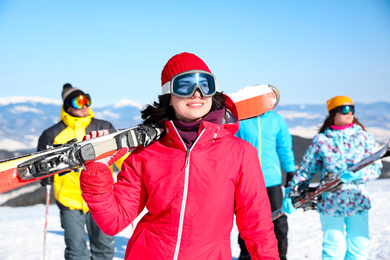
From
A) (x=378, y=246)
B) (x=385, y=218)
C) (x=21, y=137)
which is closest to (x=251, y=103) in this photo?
(x=378, y=246)

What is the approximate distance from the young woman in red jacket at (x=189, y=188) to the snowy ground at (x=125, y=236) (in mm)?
3356

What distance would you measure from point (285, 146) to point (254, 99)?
1.83 metres

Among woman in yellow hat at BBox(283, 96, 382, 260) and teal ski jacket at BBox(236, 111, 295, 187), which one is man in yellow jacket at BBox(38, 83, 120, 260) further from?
woman in yellow hat at BBox(283, 96, 382, 260)

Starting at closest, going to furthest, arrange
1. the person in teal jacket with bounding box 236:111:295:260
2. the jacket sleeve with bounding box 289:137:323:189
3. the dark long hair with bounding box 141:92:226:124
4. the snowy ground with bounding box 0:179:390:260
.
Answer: the dark long hair with bounding box 141:92:226:124, the jacket sleeve with bounding box 289:137:323:189, the person in teal jacket with bounding box 236:111:295:260, the snowy ground with bounding box 0:179:390:260

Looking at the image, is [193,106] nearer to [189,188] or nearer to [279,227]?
[189,188]

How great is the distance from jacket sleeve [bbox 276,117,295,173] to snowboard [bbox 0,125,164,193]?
2796 mm

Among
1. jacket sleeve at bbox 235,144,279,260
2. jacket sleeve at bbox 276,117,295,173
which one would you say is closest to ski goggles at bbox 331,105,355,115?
jacket sleeve at bbox 276,117,295,173

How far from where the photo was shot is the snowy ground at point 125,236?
16.8ft

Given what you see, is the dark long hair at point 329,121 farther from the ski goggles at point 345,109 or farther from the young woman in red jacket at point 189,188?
the young woman in red jacket at point 189,188

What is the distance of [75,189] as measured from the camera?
12.8ft

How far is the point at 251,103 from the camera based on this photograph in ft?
9.28

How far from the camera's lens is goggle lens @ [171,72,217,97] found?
1.87m

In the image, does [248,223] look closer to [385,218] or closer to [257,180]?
[257,180]

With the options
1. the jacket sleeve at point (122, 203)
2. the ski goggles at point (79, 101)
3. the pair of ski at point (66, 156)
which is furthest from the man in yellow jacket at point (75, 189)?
the jacket sleeve at point (122, 203)
